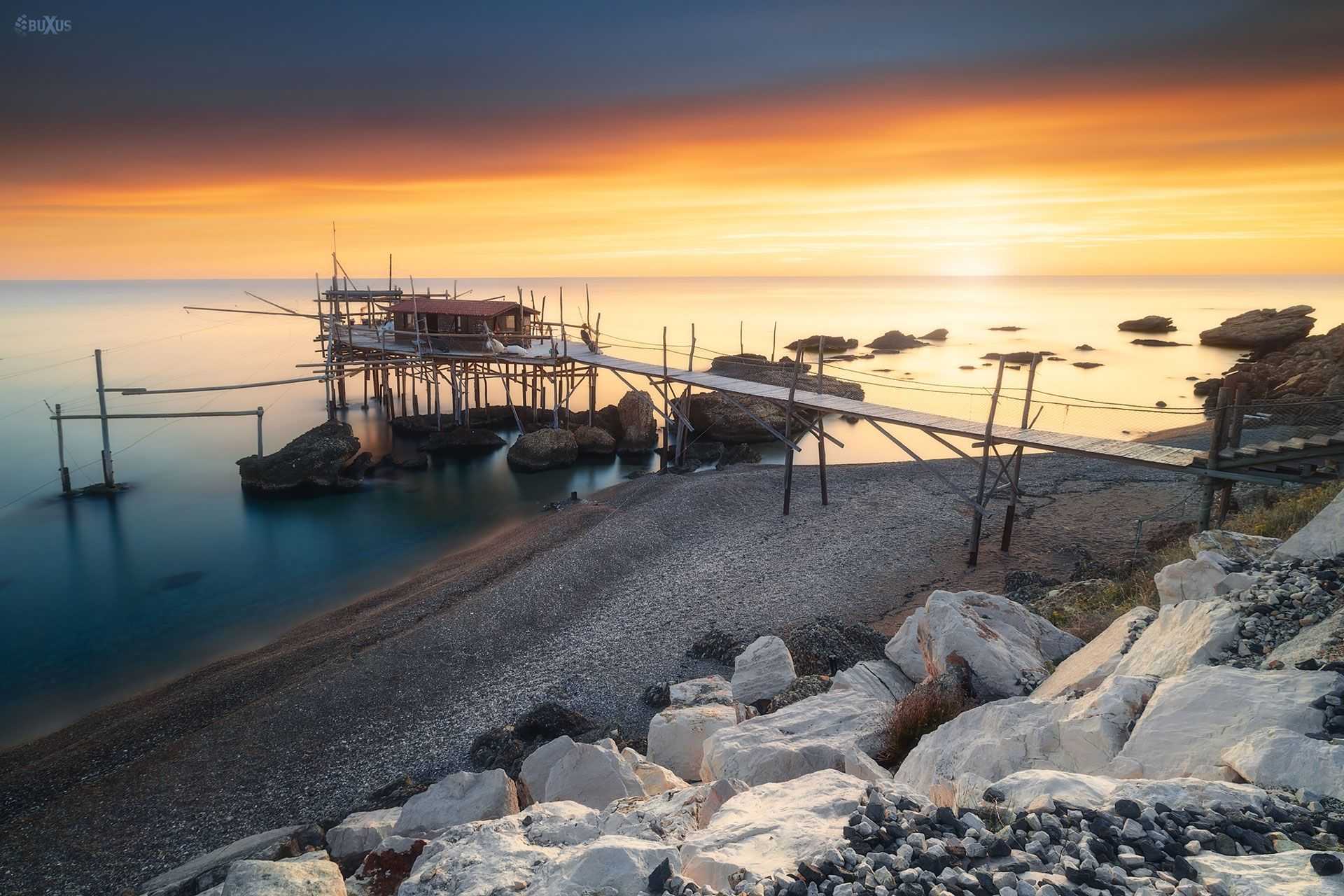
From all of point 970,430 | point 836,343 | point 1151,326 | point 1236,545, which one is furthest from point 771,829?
point 1151,326

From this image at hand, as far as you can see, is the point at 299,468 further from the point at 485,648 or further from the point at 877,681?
the point at 877,681

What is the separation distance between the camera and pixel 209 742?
428 inches

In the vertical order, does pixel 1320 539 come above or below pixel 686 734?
above

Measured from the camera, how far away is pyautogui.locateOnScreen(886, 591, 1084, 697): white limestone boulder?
320 inches

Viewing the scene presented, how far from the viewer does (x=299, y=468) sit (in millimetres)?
24578

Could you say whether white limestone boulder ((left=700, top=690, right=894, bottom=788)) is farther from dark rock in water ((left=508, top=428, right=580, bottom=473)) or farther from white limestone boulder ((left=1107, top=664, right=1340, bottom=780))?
dark rock in water ((left=508, top=428, right=580, bottom=473))

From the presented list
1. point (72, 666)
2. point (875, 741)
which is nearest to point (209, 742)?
point (72, 666)

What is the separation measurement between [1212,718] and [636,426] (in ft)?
86.0

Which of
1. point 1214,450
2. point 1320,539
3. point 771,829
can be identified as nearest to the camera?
point 771,829

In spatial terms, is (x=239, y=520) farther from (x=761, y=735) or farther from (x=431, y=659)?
(x=761, y=735)

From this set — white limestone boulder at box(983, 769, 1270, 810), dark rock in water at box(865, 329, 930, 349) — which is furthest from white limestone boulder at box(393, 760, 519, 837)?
dark rock in water at box(865, 329, 930, 349)

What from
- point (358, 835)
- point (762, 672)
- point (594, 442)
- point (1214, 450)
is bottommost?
point (358, 835)

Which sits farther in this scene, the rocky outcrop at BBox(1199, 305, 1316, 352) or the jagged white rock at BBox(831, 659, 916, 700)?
the rocky outcrop at BBox(1199, 305, 1316, 352)

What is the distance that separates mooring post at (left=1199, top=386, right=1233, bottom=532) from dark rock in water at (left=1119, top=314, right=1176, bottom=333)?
228ft
